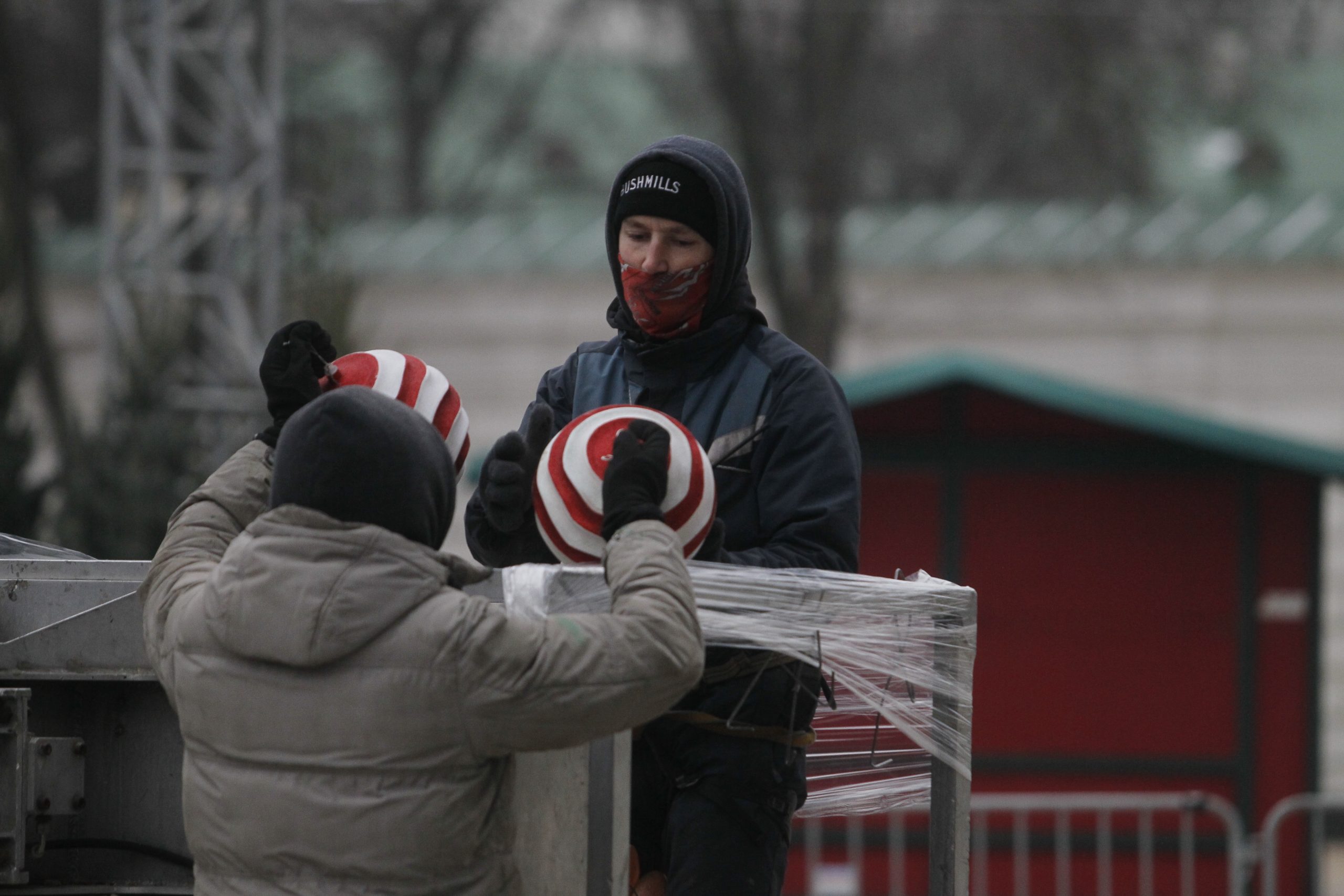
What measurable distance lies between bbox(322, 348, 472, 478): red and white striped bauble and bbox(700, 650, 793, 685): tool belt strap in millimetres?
534

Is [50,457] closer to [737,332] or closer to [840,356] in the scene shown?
[840,356]

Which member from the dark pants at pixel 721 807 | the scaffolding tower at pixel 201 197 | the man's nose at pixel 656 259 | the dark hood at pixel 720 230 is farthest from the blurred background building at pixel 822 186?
the dark pants at pixel 721 807

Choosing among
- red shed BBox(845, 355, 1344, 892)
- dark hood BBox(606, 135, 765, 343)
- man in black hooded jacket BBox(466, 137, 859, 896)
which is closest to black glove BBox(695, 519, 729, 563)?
man in black hooded jacket BBox(466, 137, 859, 896)

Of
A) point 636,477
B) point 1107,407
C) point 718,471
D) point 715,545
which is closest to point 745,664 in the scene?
point 715,545

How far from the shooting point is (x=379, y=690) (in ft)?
7.91

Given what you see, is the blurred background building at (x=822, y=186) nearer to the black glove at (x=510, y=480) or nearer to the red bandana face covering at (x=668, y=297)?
the red bandana face covering at (x=668, y=297)

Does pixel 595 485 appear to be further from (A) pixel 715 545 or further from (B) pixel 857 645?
(B) pixel 857 645

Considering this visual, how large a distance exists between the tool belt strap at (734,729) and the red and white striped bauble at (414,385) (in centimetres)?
54

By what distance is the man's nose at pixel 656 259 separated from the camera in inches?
119

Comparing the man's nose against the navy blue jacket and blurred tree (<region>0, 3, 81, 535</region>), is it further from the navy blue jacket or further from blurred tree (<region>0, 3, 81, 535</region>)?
blurred tree (<region>0, 3, 81, 535</region>)

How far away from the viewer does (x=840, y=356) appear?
60.6ft

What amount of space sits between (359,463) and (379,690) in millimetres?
315

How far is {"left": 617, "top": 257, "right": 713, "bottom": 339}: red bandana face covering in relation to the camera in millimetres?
3045

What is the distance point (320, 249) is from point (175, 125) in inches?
109
